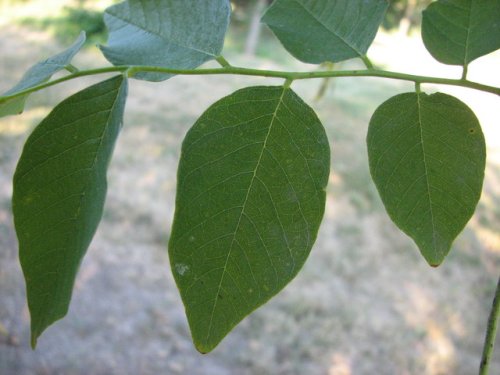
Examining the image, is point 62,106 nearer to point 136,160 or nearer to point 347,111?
point 136,160

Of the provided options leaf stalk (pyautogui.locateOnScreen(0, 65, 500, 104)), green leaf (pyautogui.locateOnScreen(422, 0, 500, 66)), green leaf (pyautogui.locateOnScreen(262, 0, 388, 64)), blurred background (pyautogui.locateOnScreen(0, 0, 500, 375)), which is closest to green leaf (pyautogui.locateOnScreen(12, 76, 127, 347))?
leaf stalk (pyautogui.locateOnScreen(0, 65, 500, 104))

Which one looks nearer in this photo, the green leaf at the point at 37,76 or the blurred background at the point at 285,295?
the green leaf at the point at 37,76

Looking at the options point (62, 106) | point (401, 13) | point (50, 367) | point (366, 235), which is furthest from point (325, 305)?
point (62, 106)

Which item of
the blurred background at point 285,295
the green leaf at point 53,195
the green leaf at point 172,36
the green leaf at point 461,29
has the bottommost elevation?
the blurred background at point 285,295

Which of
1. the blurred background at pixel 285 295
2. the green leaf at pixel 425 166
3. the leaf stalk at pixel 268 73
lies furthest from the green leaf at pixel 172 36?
the blurred background at pixel 285 295

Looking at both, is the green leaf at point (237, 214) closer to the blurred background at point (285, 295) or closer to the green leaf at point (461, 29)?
the green leaf at point (461, 29)

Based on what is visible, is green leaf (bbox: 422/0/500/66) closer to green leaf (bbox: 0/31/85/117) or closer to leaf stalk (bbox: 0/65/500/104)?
leaf stalk (bbox: 0/65/500/104)

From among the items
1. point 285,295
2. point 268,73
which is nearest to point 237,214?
point 268,73
